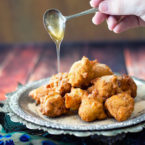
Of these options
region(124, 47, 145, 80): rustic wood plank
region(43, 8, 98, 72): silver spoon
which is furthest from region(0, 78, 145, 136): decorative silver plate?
region(124, 47, 145, 80): rustic wood plank

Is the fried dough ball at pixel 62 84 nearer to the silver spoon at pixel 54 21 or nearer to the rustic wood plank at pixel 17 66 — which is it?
the silver spoon at pixel 54 21

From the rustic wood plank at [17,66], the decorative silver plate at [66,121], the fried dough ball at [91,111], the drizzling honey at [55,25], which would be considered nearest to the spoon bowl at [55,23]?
the drizzling honey at [55,25]

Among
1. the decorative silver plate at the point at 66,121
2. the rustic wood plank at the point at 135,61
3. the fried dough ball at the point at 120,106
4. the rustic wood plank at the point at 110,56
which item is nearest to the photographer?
the decorative silver plate at the point at 66,121

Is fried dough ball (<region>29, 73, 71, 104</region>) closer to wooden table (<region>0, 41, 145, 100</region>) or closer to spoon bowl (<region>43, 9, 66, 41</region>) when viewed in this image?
spoon bowl (<region>43, 9, 66, 41</region>)

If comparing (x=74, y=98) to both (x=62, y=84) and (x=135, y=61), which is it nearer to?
(x=62, y=84)

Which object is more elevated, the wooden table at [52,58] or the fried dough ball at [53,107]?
the fried dough ball at [53,107]

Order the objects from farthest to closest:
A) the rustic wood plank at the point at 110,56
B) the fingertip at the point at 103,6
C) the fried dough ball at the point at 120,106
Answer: the rustic wood plank at the point at 110,56
the fingertip at the point at 103,6
the fried dough ball at the point at 120,106

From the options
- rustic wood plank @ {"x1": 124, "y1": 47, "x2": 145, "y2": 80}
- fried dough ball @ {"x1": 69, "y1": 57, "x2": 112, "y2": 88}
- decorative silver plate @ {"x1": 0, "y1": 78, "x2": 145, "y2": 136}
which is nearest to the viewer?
decorative silver plate @ {"x1": 0, "y1": 78, "x2": 145, "y2": 136}
